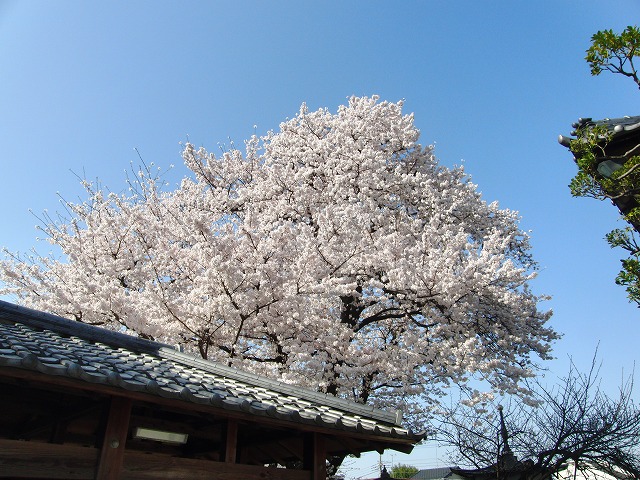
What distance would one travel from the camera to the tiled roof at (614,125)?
6.51m

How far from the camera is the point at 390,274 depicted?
10844 millimetres

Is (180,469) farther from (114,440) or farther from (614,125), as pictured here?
(614,125)

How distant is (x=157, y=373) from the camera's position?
13.9 ft

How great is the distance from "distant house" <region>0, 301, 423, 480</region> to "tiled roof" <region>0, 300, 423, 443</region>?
0.04 ft

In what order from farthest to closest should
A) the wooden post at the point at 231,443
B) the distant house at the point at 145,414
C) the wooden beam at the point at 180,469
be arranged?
1. the wooden post at the point at 231,443
2. the wooden beam at the point at 180,469
3. the distant house at the point at 145,414

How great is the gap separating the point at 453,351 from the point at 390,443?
19.4 feet

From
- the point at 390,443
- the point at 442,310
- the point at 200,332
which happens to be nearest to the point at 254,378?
the point at 390,443

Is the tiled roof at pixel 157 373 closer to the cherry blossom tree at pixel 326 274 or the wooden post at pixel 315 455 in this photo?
the wooden post at pixel 315 455

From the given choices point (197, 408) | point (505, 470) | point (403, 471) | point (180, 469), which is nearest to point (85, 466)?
point (180, 469)

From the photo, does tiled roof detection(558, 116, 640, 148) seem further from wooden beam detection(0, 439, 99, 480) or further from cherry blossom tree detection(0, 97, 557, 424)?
wooden beam detection(0, 439, 99, 480)

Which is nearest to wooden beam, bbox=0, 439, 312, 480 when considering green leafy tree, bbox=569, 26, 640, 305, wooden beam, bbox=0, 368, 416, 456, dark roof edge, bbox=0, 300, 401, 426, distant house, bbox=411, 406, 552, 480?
wooden beam, bbox=0, 368, 416, 456

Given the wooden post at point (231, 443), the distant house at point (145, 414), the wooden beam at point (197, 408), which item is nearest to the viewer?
the wooden beam at point (197, 408)

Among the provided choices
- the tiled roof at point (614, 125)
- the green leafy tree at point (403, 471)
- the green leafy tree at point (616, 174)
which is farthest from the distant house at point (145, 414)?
the green leafy tree at point (403, 471)

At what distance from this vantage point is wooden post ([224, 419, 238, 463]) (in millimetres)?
4254
